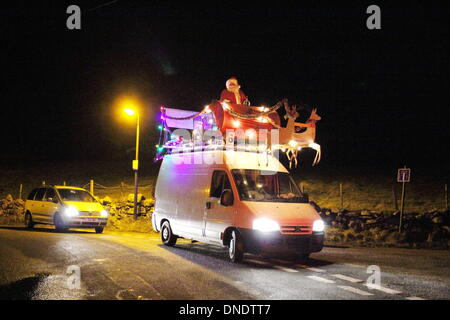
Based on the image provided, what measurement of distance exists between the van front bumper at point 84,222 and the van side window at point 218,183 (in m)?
6.90

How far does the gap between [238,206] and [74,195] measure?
9.53 m

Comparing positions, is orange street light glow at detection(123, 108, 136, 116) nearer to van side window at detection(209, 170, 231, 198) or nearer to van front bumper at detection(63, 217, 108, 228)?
van front bumper at detection(63, 217, 108, 228)

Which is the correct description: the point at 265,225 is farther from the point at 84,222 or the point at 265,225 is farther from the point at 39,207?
the point at 39,207

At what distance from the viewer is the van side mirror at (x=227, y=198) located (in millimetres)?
10094

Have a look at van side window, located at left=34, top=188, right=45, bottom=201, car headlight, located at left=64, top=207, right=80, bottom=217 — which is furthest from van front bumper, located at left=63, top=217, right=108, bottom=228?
van side window, located at left=34, top=188, right=45, bottom=201

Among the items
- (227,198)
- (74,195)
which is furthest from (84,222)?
(227,198)

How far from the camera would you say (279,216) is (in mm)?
9648

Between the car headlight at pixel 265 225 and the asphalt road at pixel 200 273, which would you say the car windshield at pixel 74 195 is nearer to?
the asphalt road at pixel 200 273

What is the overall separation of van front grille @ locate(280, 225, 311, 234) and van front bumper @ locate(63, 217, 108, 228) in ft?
29.3
